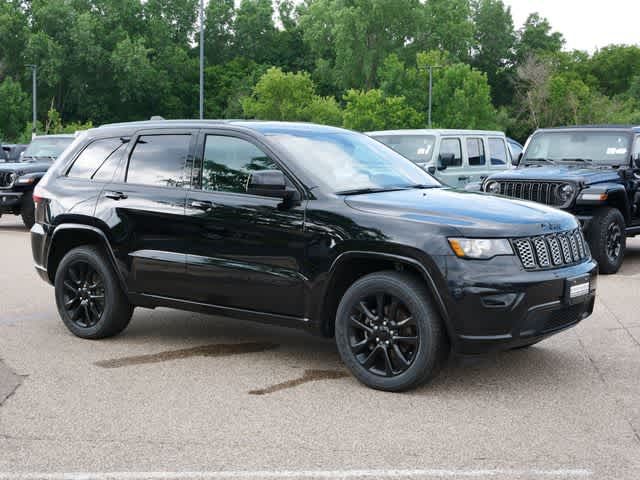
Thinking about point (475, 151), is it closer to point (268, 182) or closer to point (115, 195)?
point (115, 195)

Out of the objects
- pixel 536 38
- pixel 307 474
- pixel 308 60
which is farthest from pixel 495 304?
pixel 536 38

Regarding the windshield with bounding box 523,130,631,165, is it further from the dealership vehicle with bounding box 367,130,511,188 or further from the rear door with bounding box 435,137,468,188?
the rear door with bounding box 435,137,468,188

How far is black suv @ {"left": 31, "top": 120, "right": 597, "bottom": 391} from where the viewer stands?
18.5ft

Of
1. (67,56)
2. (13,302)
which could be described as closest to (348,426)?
(13,302)

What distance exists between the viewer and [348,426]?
516cm

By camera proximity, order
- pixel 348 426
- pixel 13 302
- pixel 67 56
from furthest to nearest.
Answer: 1. pixel 67 56
2. pixel 13 302
3. pixel 348 426

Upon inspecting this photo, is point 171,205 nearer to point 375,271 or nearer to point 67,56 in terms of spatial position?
point 375,271

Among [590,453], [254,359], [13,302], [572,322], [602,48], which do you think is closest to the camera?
[590,453]

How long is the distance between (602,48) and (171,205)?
96304 mm

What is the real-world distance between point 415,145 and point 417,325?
1134 cm

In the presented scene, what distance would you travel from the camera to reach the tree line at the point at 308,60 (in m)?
75.6

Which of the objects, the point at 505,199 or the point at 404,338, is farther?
the point at 505,199

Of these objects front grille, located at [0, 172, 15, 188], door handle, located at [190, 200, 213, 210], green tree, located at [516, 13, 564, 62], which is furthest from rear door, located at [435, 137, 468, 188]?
green tree, located at [516, 13, 564, 62]

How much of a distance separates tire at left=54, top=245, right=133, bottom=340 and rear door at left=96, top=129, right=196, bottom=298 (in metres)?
0.22
